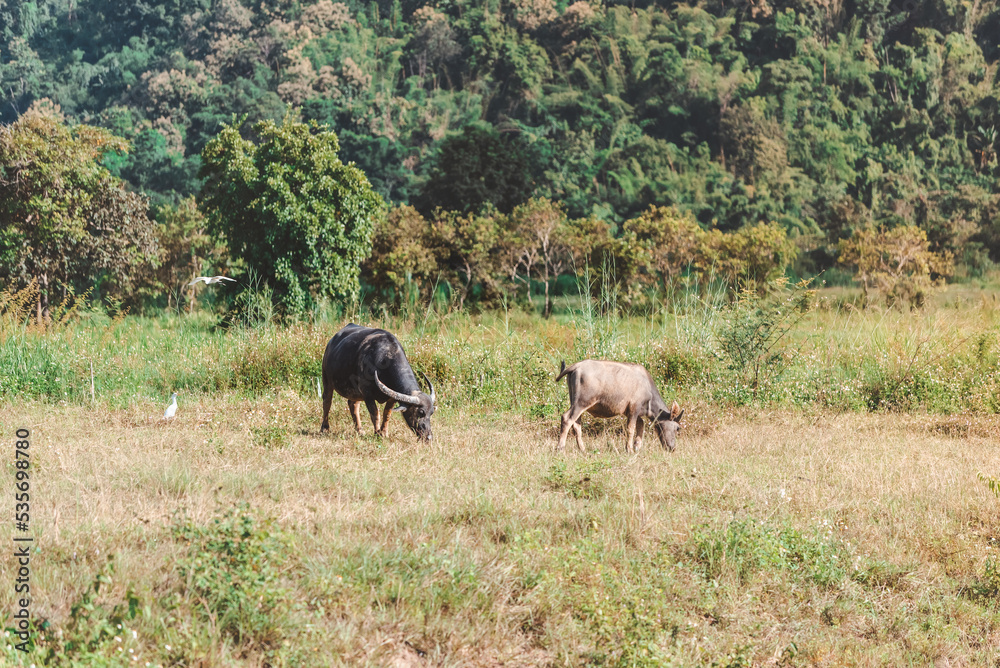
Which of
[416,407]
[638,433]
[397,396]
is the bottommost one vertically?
[638,433]

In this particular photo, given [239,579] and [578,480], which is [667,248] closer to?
[578,480]

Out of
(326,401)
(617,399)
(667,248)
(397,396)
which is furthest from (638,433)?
(667,248)

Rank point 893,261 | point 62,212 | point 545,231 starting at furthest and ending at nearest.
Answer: point 545,231, point 893,261, point 62,212

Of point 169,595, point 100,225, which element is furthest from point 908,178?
point 169,595

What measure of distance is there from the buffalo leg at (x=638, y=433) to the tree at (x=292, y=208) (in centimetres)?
1559

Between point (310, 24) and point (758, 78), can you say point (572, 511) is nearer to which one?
point (758, 78)

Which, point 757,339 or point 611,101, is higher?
point 611,101

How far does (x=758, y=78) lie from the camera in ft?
191

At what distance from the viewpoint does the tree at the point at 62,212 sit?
2578 centimetres

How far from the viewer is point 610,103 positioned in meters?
60.2

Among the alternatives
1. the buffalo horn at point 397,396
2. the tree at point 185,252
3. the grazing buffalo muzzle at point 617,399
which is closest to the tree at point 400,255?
the tree at point 185,252

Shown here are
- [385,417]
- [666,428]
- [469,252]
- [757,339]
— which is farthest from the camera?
[469,252]

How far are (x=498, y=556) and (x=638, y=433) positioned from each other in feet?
13.1

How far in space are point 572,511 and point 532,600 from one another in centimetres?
124
